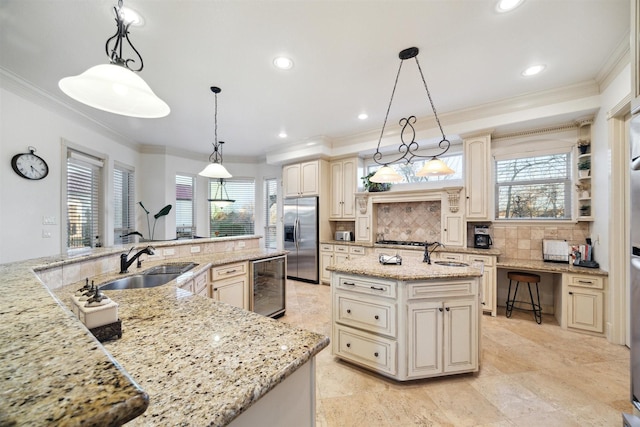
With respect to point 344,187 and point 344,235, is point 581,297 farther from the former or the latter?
point 344,187

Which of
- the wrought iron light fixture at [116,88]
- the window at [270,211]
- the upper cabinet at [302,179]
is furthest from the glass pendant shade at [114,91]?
the window at [270,211]

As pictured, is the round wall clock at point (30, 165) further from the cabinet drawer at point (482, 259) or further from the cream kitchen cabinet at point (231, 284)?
the cabinet drawer at point (482, 259)

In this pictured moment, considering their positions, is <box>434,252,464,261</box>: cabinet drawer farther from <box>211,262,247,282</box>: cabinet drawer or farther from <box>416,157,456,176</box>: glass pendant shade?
<box>211,262,247,282</box>: cabinet drawer

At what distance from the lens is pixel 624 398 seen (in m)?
1.78

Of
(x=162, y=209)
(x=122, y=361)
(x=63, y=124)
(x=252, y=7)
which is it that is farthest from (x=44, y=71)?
(x=122, y=361)

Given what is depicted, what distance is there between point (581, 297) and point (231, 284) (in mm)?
3894

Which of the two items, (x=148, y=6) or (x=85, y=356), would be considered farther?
(x=148, y=6)

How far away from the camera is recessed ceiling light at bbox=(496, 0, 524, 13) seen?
5.65ft

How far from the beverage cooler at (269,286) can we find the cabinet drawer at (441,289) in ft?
5.98

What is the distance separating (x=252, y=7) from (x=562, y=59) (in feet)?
9.42

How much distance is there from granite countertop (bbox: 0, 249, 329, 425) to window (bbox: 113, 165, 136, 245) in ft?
12.4

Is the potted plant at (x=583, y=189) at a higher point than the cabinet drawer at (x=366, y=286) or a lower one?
higher

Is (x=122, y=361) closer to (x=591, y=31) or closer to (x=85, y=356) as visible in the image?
(x=85, y=356)

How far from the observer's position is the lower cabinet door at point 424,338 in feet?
6.25
